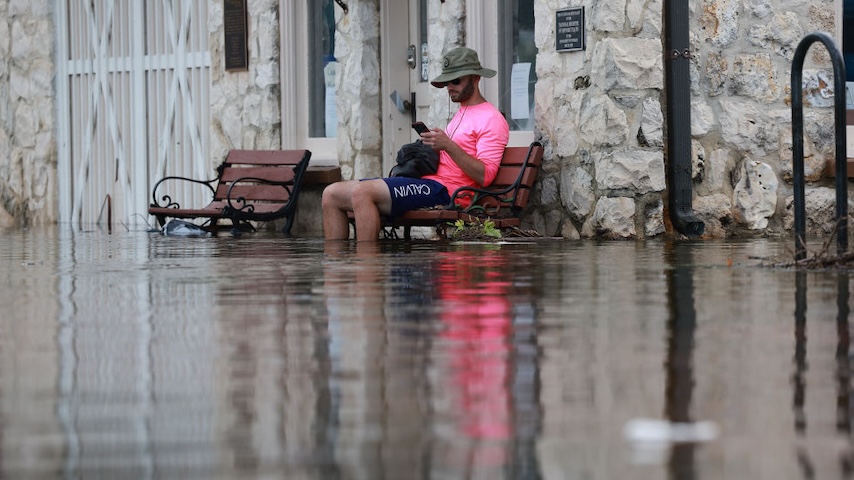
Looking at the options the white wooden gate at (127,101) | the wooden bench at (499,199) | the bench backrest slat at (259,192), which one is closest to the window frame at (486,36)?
the wooden bench at (499,199)

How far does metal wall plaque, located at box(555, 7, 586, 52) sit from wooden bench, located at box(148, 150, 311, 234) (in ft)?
8.57

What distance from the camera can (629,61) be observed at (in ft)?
33.8

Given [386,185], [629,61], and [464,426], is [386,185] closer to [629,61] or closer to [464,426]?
[629,61]

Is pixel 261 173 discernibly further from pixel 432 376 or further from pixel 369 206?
pixel 432 376

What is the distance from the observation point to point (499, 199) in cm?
1026

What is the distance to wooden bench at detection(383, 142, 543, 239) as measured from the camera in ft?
33.0

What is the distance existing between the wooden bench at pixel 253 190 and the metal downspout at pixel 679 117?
3.12 m

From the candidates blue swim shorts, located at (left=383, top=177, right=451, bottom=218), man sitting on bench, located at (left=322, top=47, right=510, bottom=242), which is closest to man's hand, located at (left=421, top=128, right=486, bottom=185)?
man sitting on bench, located at (left=322, top=47, right=510, bottom=242)

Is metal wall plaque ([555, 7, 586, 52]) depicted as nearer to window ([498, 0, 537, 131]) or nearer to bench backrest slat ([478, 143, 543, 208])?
window ([498, 0, 537, 131])

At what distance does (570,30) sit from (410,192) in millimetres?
1514

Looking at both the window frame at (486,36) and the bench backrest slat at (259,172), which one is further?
the bench backrest slat at (259,172)

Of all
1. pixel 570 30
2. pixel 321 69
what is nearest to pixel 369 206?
pixel 570 30

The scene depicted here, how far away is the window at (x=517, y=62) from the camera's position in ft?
36.6

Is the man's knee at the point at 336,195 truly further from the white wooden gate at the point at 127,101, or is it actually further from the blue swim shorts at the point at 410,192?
the white wooden gate at the point at 127,101
